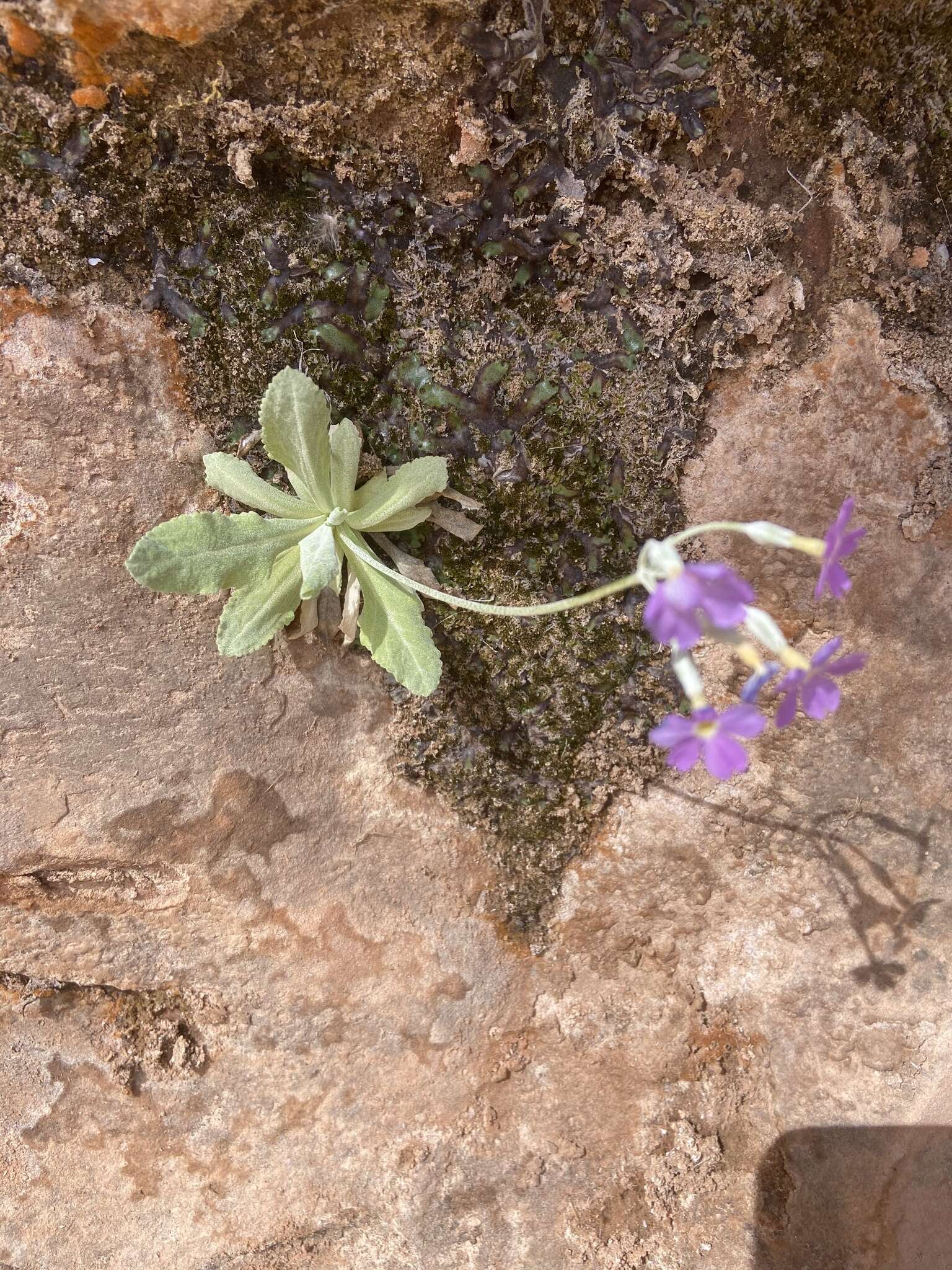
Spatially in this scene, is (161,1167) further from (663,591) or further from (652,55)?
(652,55)

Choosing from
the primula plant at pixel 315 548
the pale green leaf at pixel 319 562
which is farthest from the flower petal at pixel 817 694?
the pale green leaf at pixel 319 562

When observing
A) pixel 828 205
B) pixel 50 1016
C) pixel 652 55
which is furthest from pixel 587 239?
pixel 50 1016

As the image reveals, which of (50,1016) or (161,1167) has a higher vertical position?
(50,1016)

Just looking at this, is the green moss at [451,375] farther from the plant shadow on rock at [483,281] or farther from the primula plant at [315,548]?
the primula plant at [315,548]

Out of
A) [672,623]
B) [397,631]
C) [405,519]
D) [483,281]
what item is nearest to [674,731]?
[672,623]

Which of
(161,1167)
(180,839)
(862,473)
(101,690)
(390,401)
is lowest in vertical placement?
(161,1167)

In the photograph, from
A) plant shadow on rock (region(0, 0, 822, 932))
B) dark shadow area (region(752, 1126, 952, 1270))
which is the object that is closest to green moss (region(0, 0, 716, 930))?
plant shadow on rock (region(0, 0, 822, 932))
